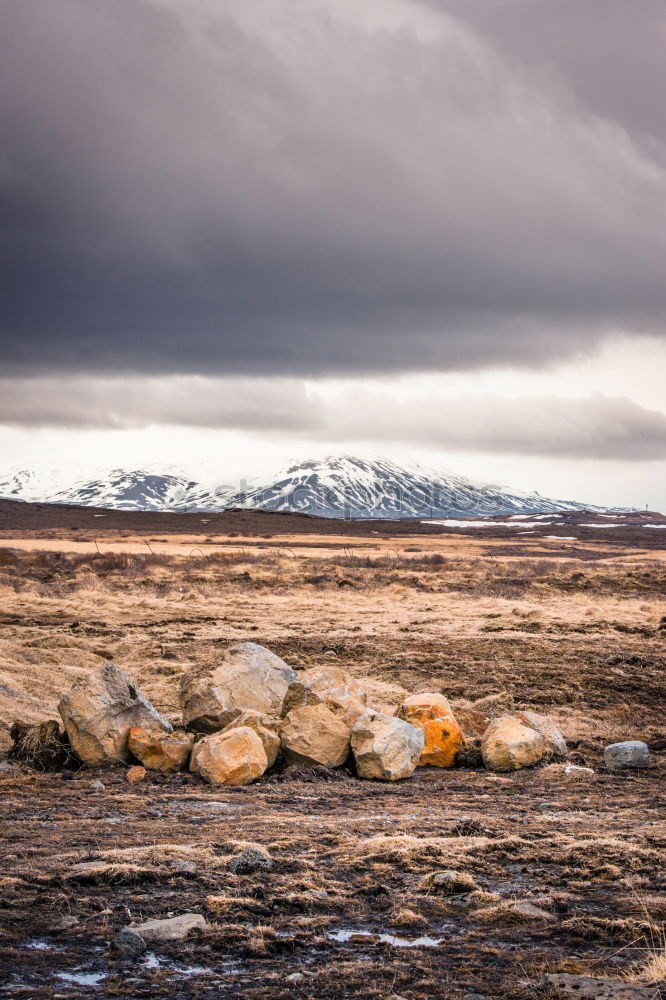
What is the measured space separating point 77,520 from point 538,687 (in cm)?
11870

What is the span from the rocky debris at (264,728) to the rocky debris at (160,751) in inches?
27.9

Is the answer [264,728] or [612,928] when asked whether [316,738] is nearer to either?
[264,728]

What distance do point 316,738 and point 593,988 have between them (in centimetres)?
813

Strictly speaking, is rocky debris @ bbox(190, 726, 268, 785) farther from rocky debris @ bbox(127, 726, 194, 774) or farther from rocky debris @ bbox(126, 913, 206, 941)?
rocky debris @ bbox(126, 913, 206, 941)

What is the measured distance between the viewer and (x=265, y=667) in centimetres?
1548

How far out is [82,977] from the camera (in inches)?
211

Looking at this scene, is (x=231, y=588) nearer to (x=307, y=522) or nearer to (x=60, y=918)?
(x=60, y=918)

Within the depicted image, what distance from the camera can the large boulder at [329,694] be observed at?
45.0 ft

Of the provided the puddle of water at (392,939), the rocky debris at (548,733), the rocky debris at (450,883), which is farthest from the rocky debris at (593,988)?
the rocky debris at (548,733)

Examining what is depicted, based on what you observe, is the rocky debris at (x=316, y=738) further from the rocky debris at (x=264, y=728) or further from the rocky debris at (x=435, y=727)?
the rocky debris at (x=435, y=727)

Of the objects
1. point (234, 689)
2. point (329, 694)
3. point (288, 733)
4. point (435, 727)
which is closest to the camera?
point (288, 733)

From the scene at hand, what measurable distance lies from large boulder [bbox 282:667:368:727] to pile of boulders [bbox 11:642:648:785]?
18 millimetres

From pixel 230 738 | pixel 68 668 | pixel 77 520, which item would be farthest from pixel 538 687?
pixel 77 520

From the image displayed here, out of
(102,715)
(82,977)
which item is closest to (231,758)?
(102,715)
